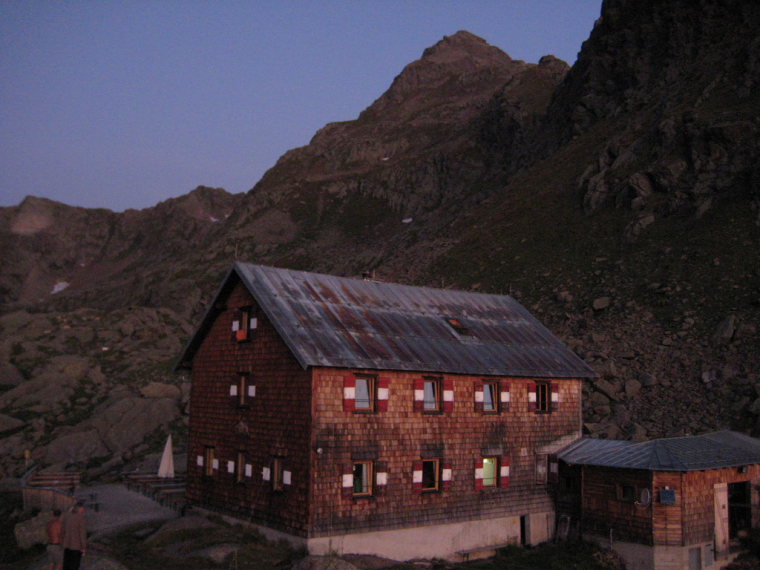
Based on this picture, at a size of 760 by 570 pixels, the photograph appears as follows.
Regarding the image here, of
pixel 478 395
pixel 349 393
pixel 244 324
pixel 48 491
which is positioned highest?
pixel 244 324

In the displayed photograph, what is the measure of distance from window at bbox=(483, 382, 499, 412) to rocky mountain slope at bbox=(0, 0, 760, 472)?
9453 millimetres

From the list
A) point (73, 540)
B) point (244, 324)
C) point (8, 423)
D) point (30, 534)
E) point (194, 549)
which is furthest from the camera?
point (8, 423)

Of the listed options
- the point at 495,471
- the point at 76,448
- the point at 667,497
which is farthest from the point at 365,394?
the point at 76,448

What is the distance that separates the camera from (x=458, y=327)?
2931 centimetres

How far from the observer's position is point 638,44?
81125 mm

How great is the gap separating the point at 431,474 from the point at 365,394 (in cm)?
426

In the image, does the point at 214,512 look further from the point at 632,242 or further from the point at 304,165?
the point at 304,165

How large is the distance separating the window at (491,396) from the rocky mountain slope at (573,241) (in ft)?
31.0

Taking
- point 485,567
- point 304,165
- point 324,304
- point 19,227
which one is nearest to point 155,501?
point 324,304

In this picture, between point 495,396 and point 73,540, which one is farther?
point 495,396

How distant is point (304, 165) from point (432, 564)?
129 metres

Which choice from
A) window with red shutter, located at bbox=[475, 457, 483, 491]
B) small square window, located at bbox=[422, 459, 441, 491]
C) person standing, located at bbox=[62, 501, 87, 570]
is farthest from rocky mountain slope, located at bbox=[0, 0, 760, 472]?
person standing, located at bbox=[62, 501, 87, 570]

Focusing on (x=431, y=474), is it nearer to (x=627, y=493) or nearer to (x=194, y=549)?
(x=627, y=493)

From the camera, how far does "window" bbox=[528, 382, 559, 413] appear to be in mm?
29594
